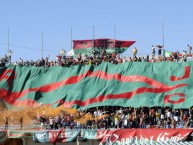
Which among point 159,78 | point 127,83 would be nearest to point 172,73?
point 159,78

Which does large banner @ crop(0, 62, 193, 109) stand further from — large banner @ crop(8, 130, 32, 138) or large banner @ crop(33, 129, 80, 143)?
large banner @ crop(8, 130, 32, 138)

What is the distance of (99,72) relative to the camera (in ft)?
139

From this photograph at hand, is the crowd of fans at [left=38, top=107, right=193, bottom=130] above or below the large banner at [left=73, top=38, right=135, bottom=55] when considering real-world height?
below

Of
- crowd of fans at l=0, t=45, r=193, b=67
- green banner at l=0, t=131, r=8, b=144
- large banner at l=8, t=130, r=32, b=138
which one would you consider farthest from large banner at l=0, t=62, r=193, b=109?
green banner at l=0, t=131, r=8, b=144

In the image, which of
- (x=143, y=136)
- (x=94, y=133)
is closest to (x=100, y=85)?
(x=94, y=133)

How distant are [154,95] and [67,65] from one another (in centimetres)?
860

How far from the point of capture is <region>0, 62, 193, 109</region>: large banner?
1531 inches

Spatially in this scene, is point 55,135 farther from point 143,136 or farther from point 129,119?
point 143,136

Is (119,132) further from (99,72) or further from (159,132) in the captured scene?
(99,72)

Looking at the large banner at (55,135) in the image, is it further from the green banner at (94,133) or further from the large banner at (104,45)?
the large banner at (104,45)

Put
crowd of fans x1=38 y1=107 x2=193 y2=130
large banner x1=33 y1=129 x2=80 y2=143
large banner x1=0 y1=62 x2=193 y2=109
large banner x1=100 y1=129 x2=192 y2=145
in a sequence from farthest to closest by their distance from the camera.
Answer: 1. large banner x1=0 y1=62 x2=193 y2=109
2. large banner x1=33 y1=129 x2=80 y2=143
3. crowd of fans x1=38 y1=107 x2=193 y2=130
4. large banner x1=100 y1=129 x2=192 y2=145

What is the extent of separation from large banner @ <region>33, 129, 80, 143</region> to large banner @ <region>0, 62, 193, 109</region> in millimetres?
6052

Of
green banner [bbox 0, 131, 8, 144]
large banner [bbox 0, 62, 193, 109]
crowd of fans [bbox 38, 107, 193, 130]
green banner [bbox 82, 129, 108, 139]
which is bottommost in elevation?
green banner [bbox 0, 131, 8, 144]

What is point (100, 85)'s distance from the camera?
41719 mm
